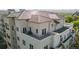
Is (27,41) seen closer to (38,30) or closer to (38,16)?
(38,30)

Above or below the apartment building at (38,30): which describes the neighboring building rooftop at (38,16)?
above

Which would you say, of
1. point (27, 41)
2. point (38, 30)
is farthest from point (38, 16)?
point (27, 41)

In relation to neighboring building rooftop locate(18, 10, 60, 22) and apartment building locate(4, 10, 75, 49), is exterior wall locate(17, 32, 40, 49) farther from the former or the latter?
neighboring building rooftop locate(18, 10, 60, 22)

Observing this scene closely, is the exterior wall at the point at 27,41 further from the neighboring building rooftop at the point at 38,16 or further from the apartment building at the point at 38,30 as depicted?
the neighboring building rooftop at the point at 38,16

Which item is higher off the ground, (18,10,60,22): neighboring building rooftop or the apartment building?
(18,10,60,22): neighboring building rooftop

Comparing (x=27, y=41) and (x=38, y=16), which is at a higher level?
(x=38, y=16)

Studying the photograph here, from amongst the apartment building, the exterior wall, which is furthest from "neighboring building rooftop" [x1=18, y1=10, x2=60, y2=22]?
the exterior wall

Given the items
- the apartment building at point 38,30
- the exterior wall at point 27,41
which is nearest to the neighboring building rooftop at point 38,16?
the apartment building at point 38,30
